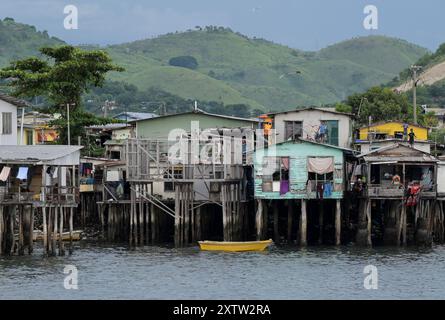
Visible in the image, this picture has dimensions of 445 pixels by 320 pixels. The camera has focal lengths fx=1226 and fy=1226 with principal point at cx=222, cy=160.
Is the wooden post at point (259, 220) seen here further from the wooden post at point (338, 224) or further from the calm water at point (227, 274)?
the wooden post at point (338, 224)

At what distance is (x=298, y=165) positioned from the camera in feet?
220

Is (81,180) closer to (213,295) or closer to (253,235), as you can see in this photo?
(253,235)

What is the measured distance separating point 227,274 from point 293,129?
21577 millimetres

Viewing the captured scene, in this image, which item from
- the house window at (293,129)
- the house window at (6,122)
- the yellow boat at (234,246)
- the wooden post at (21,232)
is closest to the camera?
the wooden post at (21,232)


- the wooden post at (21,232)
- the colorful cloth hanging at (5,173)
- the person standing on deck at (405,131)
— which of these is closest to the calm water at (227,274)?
the wooden post at (21,232)

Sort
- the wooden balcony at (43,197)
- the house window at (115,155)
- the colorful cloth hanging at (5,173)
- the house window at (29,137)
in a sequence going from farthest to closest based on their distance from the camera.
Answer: the house window at (29,137), the house window at (115,155), the colorful cloth hanging at (5,173), the wooden balcony at (43,197)

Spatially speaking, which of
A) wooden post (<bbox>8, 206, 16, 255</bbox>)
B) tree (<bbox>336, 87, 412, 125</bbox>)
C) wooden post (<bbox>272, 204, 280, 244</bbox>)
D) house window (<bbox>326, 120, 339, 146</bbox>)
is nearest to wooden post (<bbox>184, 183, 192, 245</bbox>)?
wooden post (<bbox>272, 204, 280, 244</bbox>)

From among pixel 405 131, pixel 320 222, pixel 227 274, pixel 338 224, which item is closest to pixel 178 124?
pixel 320 222

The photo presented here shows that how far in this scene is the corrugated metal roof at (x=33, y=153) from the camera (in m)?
59.5

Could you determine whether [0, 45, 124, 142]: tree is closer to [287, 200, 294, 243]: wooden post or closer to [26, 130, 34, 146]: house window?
[26, 130, 34, 146]: house window

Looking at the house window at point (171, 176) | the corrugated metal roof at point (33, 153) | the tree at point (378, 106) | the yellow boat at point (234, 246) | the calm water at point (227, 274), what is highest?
the tree at point (378, 106)

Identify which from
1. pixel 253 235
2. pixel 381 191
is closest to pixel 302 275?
pixel 381 191

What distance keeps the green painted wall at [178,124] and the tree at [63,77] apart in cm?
656

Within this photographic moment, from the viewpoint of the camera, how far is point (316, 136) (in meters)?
74.3
